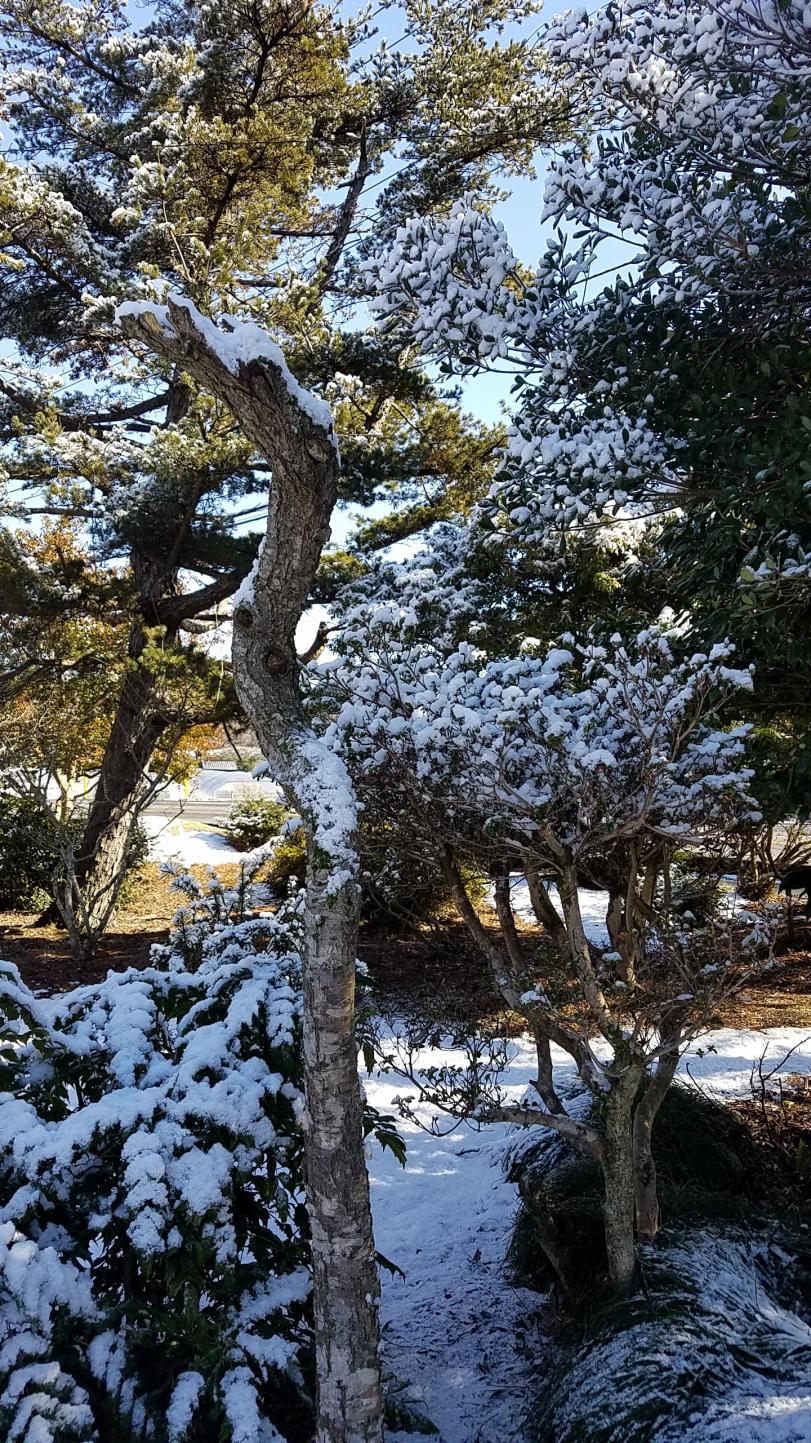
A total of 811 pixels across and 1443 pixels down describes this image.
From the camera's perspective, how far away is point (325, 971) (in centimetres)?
179

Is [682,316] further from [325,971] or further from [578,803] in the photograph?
[325,971]

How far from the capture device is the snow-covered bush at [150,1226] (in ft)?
5.68

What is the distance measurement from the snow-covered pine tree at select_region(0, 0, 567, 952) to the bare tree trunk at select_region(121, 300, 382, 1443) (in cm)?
505

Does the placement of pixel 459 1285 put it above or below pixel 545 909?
below

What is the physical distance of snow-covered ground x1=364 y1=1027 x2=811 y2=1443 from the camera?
98.3 inches

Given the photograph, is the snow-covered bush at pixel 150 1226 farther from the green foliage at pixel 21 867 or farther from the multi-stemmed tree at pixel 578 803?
the green foliage at pixel 21 867

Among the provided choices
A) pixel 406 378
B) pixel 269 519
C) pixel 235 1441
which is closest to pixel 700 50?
pixel 269 519

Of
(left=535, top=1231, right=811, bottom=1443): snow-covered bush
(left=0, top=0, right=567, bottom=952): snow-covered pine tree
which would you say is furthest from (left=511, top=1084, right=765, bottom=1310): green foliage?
(left=0, top=0, right=567, bottom=952): snow-covered pine tree

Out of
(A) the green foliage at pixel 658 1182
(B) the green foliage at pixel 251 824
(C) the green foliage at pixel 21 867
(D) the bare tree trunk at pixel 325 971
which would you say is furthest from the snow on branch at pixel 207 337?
(B) the green foliage at pixel 251 824

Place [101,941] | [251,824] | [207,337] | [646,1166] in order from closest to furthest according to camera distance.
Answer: [207,337] → [646,1166] → [101,941] → [251,824]

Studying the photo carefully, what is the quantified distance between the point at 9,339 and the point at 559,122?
5779mm

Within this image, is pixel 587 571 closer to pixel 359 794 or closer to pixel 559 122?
pixel 359 794

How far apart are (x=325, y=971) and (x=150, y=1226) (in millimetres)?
671

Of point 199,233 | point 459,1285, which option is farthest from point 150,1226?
point 199,233
